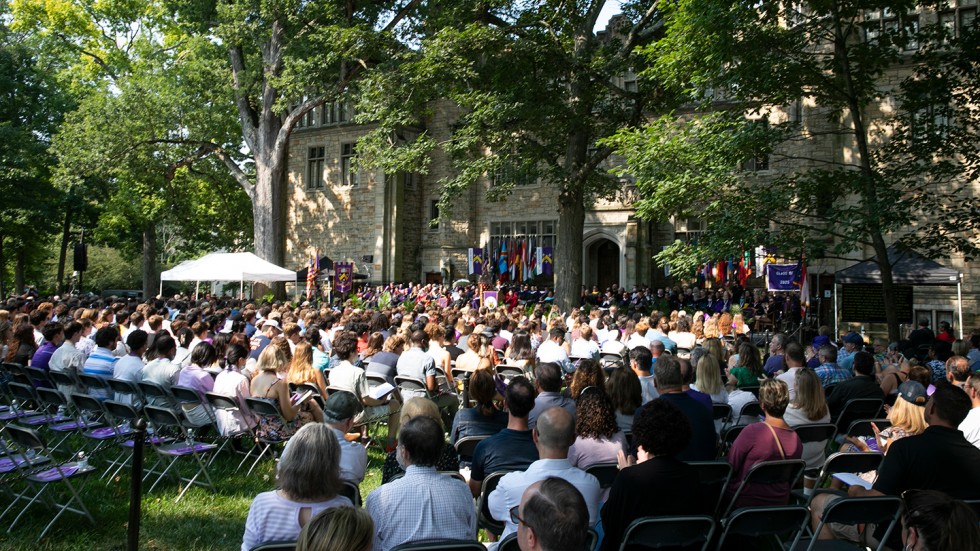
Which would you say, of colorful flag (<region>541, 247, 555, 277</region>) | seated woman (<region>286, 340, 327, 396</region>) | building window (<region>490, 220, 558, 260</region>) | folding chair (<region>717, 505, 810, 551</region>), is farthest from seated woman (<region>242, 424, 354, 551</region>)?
building window (<region>490, 220, 558, 260</region>)

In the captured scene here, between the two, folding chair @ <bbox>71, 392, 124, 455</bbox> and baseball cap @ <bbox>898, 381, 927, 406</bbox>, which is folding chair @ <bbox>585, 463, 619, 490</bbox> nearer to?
baseball cap @ <bbox>898, 381, 927, 406</bbox>

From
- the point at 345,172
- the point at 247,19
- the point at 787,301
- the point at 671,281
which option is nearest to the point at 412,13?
the point at 247,19

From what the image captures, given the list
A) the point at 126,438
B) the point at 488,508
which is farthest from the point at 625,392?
the point at 126,438

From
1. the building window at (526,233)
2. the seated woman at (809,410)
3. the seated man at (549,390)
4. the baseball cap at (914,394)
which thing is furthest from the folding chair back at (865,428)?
the building window at (526,233)

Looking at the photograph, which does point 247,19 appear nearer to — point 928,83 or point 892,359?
point 928,83

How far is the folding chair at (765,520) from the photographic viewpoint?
355 cm

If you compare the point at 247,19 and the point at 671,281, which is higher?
the point at 247,19

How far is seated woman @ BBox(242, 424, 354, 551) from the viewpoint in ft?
10.3

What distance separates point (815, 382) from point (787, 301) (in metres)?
16.8

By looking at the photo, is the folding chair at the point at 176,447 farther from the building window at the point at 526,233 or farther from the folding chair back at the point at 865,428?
the building window at the point at 526,233

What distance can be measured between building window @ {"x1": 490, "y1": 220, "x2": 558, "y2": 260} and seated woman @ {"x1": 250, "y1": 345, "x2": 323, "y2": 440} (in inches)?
818

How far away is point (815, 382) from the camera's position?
5355mm

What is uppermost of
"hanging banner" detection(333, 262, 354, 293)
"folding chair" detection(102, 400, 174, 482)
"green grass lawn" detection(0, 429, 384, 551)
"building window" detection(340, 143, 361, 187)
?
"building window" detection(340, 143, 361, 187)

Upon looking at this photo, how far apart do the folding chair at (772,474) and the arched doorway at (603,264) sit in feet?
78.1
